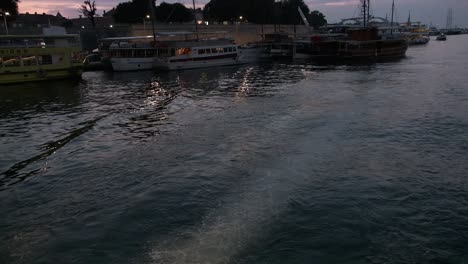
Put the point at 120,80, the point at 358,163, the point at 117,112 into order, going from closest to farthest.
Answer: the point at 358,163
the point at 117,112
the point at 120,80

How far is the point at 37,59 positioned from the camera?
44.6 meters

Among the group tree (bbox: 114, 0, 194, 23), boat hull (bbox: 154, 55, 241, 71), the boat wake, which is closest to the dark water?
the boat wake

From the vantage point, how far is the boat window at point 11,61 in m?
43.1

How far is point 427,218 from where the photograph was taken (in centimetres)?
1087

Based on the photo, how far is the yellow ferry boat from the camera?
4275cm

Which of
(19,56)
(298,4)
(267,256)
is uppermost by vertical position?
(298,4)

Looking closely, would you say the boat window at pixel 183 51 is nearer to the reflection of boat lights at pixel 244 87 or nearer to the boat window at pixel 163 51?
the boat window at pixel 163 51

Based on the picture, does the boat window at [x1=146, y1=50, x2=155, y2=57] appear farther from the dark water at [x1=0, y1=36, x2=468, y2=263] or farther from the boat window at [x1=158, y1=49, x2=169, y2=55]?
the dark water at [x1=0, y1=36, x2=468, y2=263]

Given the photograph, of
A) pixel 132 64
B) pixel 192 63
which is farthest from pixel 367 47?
pixel 132 64

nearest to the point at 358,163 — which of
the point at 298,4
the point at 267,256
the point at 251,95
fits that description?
the point at 267,256

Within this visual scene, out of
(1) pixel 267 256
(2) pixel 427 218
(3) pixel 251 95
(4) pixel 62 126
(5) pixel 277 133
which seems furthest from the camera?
(3) pixel 251 95

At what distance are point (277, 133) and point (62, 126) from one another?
41.2 ft

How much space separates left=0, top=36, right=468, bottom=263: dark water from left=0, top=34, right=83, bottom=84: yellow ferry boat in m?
17.6

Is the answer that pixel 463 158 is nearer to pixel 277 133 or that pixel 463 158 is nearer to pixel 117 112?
pixel 277 133
